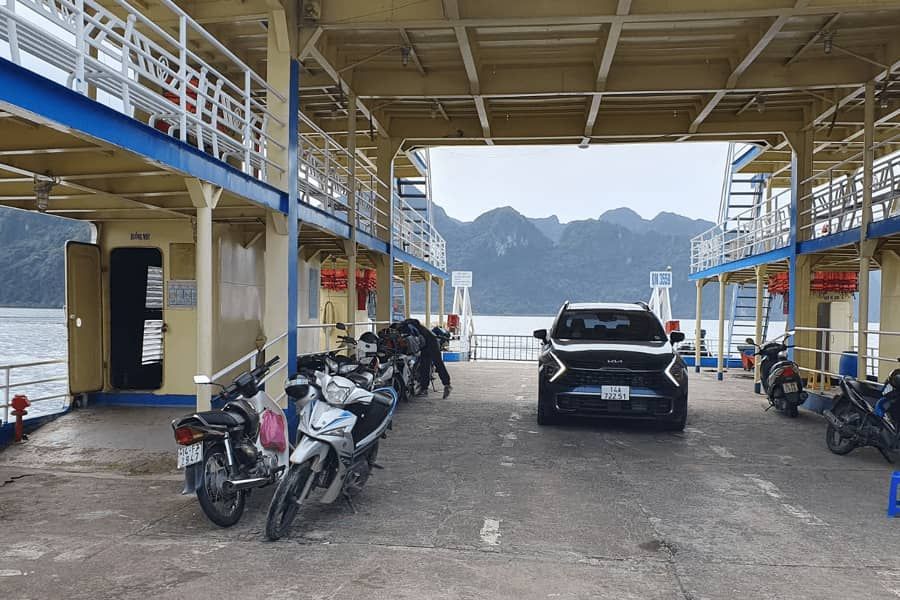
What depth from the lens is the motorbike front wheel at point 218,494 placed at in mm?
4691

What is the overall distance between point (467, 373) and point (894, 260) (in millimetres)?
9545

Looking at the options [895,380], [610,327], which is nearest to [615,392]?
[610,327]

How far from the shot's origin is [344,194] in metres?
13.7

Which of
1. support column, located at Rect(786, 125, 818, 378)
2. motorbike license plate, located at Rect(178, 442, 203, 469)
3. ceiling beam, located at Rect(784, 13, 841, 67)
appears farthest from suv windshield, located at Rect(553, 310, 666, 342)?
motorbike license plate, located at Rect(178, 442, 203, 469)

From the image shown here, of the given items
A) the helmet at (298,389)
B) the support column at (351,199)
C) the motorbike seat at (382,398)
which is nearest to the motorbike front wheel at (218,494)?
the helmet at (298,389)

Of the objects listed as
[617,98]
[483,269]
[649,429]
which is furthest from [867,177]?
[483,269]

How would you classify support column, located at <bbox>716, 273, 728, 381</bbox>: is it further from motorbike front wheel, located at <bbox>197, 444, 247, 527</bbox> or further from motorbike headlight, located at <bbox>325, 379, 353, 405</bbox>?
motorbike front wheel, located at <bbox>197, 444, 247, 527</bbox>

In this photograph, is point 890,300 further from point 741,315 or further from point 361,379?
point 741,315

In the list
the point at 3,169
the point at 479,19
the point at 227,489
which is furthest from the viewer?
the point at 479,19

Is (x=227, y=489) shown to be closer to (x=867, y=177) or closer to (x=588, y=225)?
(x=867, y=177)

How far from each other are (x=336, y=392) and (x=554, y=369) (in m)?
3.91

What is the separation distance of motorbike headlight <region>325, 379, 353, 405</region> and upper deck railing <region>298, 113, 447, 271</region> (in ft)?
14.9

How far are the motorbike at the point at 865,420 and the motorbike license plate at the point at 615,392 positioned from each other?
225 centimetres

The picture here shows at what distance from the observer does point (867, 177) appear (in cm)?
1022
